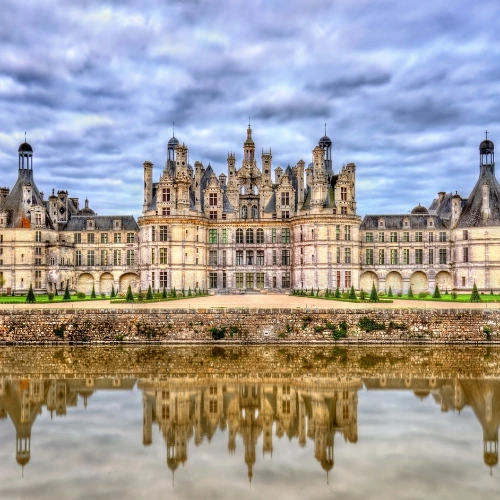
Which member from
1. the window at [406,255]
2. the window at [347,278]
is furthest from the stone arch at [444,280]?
the window at [347,278]

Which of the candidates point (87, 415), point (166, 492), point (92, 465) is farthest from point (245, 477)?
point (87, 415)

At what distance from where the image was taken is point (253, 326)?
36.4 metres

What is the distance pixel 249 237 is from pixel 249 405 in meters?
43.4

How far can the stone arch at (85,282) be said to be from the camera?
67000 millimetres

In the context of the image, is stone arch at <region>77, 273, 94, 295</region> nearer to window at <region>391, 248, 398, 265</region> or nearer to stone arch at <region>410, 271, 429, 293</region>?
window at <region>391, 248, 398, 265</region>

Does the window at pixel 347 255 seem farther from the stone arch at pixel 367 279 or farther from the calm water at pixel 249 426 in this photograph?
the calm water at pixel 249 426

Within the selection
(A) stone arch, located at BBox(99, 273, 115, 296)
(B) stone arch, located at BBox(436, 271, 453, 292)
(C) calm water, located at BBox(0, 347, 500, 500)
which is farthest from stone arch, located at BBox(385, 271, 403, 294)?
(C) calm water, located at BBox(0, 347, 500, 500)

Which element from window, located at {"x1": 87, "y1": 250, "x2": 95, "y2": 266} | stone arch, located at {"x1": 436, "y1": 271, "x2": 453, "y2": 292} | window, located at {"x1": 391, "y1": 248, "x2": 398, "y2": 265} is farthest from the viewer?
window, located at {"x1": 87, "y1": 250, "x2": 95, "y2": 266}

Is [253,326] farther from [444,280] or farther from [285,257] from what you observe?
[444,280]

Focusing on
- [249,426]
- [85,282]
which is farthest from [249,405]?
[85,282]

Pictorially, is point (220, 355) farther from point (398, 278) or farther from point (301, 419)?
point (398, 278)

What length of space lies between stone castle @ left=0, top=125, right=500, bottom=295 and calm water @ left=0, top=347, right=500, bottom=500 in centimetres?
2953

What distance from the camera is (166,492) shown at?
1398cm

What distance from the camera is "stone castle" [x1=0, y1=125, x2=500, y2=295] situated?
5997cm
